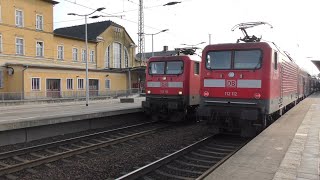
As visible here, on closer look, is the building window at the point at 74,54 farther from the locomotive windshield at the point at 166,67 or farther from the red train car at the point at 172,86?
the locomotive windshield at the point at 166,67

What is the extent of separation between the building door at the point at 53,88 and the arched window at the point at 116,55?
1968cm

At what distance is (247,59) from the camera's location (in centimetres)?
1194

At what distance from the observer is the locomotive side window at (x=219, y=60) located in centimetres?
1217

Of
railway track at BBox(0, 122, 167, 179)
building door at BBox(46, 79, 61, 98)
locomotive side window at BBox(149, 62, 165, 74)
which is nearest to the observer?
railway track at BBox(0, 122, 167, 179)

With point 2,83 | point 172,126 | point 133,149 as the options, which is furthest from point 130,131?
point 2,83

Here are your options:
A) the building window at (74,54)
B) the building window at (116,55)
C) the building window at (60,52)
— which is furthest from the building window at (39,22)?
the building window at (116,55)

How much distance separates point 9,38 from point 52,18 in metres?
8.54

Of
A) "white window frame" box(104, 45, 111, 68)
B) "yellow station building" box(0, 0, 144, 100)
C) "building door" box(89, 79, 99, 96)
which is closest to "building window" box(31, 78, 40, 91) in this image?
"yellow station building" box(0, 0, 144, 100)

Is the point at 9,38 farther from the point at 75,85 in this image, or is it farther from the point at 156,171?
the point at 156,171

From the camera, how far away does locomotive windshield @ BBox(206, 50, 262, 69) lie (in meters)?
11.7

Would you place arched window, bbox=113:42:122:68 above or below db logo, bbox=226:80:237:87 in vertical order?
above

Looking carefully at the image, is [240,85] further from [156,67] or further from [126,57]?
[126,57]

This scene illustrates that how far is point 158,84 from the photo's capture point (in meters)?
17.3

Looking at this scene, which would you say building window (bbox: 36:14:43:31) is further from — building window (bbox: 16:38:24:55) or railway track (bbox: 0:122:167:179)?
railway track (bbox: 0:122:167:179)
